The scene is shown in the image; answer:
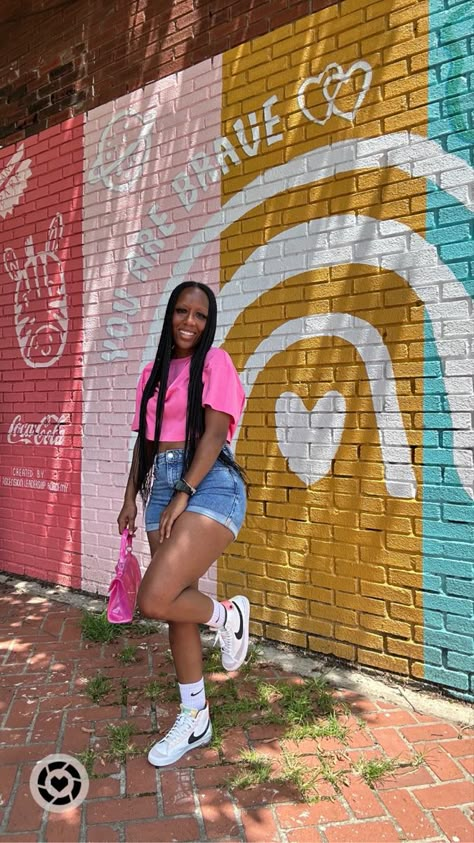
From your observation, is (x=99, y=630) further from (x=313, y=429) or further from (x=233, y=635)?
(x=313, y=429)

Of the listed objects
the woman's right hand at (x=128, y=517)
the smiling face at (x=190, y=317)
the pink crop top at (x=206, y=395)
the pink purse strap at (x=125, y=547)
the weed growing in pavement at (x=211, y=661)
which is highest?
the smiling face at (x=190, y=317)

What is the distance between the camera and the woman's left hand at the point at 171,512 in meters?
2.42

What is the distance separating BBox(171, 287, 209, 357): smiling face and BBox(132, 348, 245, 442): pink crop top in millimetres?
86

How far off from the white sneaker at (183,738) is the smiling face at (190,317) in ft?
5.01

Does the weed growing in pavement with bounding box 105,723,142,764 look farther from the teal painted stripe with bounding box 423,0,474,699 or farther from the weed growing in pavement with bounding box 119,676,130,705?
the teal painted stripe with bounding box 423,0,474,699

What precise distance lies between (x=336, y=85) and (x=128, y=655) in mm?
3286

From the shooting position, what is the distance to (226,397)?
2494 mm

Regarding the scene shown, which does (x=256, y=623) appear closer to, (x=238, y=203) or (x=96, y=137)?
(x=238, y=203)

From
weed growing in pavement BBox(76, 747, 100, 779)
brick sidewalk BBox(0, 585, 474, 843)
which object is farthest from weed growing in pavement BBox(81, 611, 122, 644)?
weed growing in pavement BBox(76, 747, 100, 779)

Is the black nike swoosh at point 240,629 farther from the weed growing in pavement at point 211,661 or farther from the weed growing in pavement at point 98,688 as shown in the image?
the weed growing in pavement at point 98,688

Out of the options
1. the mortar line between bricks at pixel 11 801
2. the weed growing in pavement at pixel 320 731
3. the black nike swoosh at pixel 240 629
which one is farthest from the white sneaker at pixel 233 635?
the mortar line between bricks at pixel 11 801

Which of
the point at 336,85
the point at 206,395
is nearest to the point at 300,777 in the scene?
the point at 206,395

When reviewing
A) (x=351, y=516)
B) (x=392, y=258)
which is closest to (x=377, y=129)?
(x=392, y=258)

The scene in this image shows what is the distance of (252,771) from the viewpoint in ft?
7.91
